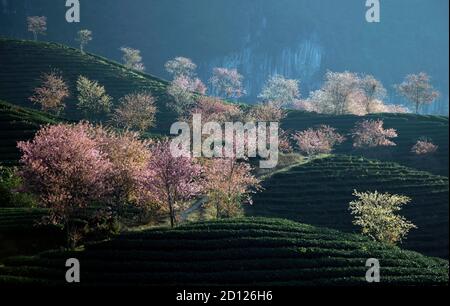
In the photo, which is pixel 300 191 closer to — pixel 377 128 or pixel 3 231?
pixel 377 128

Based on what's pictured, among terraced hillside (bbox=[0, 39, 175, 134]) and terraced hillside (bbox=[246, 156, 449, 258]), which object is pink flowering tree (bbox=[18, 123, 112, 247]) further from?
terraced hillside (bbox=[0, 39, 175, 134])

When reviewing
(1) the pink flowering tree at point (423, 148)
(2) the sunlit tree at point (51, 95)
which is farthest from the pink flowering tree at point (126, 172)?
(1) the pink flowering tree at point (423, 148)

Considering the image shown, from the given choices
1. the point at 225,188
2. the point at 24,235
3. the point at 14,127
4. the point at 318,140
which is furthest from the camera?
the point at 318,140

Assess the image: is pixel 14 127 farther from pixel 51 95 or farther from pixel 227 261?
pixel 227 261

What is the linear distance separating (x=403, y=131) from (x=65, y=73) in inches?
3635

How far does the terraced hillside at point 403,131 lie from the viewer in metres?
86.1

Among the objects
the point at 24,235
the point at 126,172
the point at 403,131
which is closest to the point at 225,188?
the point at 126,172

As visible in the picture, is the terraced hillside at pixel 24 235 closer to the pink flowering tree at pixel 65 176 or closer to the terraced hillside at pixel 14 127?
the pink flowering tree at pixel 65 176

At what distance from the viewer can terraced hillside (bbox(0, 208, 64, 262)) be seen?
39.9 m

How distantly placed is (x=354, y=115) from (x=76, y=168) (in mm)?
87195

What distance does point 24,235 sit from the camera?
41.6 metres

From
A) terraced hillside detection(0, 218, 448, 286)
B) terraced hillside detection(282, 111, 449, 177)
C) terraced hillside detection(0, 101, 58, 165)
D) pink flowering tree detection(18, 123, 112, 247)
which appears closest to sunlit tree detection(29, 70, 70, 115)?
terraced hillside detection(0, 101, 58, 165)

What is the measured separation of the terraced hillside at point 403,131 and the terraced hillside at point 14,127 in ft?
192

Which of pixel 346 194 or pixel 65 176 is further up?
pixel 65 176
